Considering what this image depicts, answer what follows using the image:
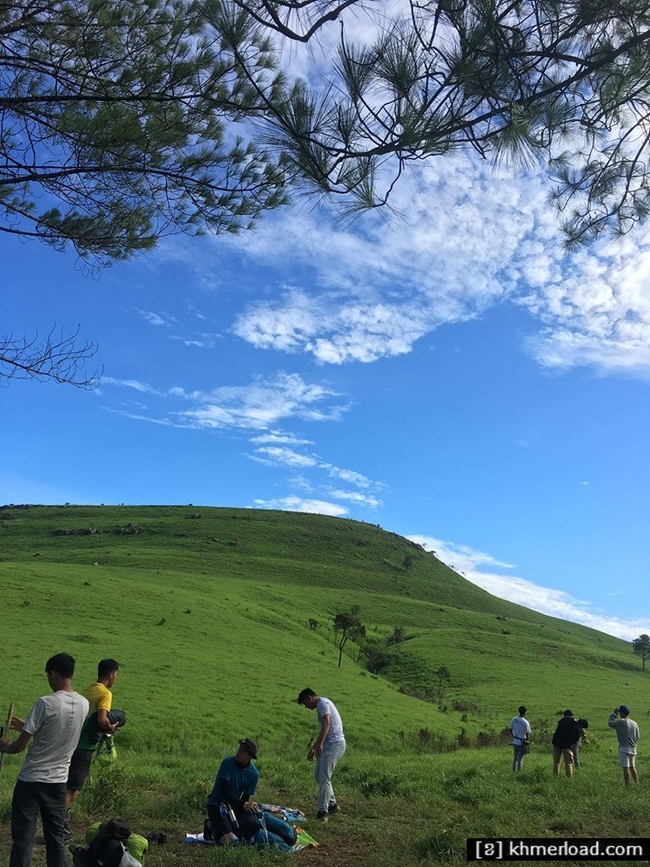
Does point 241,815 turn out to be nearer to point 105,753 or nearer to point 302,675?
point 105,753

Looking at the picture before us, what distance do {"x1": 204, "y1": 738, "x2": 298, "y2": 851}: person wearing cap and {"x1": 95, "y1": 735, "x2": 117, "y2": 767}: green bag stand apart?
1.49 metres

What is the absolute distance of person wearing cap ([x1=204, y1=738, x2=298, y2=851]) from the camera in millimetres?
7500

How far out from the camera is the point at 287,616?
220 feet

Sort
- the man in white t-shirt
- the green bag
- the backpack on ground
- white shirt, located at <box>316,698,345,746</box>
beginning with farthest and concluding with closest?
1. white shirt, located at <box>316,698,345,746</box>
2. the green bag
3. the backpack on ground
4. the man in white t-shirt

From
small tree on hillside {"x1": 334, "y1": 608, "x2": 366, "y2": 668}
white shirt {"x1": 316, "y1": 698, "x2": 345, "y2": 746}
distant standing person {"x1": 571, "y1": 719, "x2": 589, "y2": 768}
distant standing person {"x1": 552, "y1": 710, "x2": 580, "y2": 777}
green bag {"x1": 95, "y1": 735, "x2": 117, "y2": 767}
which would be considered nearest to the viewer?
green bag {"x1": 95, "y1": 735, "x2": 117, "y2": 767}

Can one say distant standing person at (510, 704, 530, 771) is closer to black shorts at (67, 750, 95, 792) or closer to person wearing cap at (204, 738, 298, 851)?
person wearing cap at (204, 738, 298, 851)

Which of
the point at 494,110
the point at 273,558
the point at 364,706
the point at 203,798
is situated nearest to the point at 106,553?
the point at 273,558

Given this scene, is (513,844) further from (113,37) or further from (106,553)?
(106,553)

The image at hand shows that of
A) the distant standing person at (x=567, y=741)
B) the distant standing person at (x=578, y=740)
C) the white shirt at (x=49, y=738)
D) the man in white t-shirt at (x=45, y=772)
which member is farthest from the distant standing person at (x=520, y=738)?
the white shirt at (x=49, y=738)

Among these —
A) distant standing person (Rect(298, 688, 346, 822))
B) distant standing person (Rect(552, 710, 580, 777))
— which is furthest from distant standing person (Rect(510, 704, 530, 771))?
distant standing person (Rect(298, 688, 346, 822))

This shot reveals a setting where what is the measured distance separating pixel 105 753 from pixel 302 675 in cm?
3640

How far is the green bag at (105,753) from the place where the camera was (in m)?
7.97

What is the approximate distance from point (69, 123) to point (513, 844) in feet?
33.0

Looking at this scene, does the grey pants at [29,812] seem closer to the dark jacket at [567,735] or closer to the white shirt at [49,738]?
the white shirt at [49,738]
